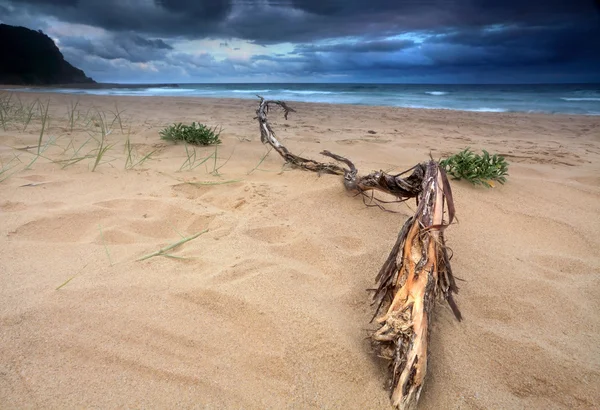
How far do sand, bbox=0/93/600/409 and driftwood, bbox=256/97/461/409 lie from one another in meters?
0.08

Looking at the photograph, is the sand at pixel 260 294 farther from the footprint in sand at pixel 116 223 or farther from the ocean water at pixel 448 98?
the ocean water at pixel 448 98

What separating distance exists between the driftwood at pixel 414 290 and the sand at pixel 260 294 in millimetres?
79

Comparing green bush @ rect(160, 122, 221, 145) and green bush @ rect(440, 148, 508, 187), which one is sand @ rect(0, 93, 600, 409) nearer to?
green bush @ rect(440, 148, 508, 187)

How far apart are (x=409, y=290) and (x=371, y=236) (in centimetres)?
79

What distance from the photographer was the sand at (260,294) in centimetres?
107

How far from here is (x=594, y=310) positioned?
150 centimetres

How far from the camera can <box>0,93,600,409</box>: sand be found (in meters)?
1.07

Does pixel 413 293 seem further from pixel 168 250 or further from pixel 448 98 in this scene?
pixel 448 98

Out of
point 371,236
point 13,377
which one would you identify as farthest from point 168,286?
point 371,236

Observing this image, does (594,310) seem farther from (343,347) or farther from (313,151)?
(313,151)

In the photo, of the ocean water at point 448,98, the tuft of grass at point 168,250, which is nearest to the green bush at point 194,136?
the tuft of grass at point 168,250

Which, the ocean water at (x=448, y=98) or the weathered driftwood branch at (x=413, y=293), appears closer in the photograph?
the weathered driftwood branch at (x=413, y=293)

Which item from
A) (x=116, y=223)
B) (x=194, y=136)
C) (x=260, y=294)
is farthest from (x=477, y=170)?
(x=194, y=136)

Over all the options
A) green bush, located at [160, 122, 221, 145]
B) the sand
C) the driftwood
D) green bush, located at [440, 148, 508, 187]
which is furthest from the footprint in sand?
green bush, located at [440, 148, 508, 187]
